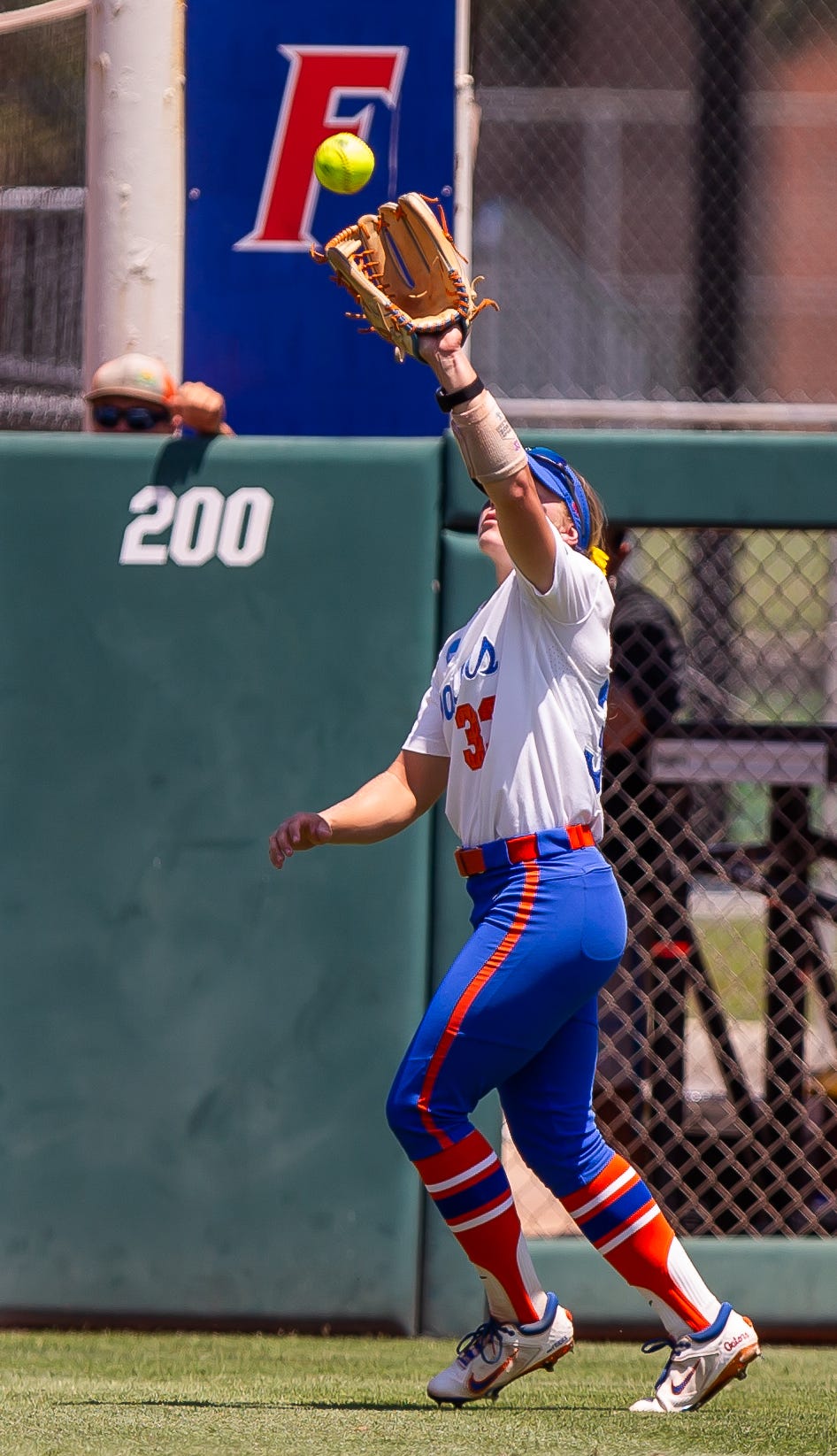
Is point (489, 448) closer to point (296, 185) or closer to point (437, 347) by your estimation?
point (437, 347)

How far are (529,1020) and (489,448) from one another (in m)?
1.00

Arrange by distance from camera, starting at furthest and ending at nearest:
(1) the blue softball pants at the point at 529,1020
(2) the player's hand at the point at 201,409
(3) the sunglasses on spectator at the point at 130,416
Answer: (3) the sunglasses on spectator at the point at 130,416 → (2) the player's hand at the point at 201,409 → (1) the blue softball pants at the point at 529,1020

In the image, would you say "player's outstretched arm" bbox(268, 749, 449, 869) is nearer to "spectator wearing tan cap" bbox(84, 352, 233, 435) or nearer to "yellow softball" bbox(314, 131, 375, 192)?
"yellow softball" bbox(314, 131, 375, 192)

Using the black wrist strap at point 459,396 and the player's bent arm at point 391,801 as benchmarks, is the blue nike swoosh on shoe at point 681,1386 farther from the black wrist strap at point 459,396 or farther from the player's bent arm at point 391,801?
the black wrist strap at point 459,396

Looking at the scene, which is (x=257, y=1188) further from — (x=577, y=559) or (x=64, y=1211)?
(x=577, y=559)

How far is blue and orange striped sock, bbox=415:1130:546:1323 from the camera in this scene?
10.2ft

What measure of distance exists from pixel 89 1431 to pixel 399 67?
12.7 ft

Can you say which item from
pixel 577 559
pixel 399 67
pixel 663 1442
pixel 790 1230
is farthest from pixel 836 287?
pixel 663 1442

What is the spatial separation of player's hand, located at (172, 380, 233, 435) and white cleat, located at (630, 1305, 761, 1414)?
242cm

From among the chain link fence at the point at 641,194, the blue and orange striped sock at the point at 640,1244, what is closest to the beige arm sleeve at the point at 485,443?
the blue and orange striped sock at the point at 640,1244

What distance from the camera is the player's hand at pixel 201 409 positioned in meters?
4.30

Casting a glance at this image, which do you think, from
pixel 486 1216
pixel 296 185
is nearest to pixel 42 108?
pixel 296 185

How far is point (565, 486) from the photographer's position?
3.29 meters

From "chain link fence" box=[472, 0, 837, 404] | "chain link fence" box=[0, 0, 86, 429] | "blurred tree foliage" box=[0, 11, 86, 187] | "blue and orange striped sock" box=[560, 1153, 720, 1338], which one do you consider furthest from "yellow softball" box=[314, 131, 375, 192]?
"chain link fence" box=[472, 0, 837, 404]
